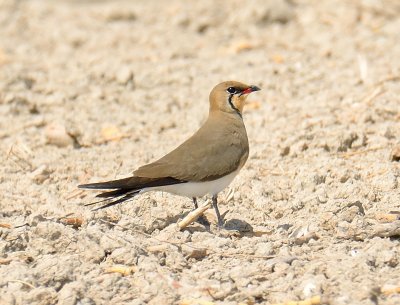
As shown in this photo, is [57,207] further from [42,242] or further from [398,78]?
[398,78]

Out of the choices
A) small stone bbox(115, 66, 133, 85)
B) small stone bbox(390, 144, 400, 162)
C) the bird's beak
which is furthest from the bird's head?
small stone bbox(115, 66, 133, 85)

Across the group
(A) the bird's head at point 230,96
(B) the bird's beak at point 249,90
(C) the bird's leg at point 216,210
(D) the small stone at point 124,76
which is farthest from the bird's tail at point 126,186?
(D) the small stone at point 124,76

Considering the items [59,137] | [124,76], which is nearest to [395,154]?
[59,137]

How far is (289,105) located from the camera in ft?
27.0

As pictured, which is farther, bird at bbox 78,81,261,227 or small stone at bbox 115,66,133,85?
small stone at bbox 115,66,133,85

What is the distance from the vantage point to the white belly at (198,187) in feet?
18.4

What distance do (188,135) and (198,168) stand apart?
2090mm

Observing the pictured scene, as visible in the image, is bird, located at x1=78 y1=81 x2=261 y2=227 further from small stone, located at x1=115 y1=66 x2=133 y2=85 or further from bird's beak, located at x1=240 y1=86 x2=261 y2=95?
small stone, located at x1=115 y1=66 x2=133 y2=85

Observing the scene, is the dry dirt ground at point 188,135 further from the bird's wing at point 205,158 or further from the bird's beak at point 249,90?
the bird's beak at point 249,90

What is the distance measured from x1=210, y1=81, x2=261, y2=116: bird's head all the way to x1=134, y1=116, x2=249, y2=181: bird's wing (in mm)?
271

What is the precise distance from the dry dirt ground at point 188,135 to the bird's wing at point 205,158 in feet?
0.97

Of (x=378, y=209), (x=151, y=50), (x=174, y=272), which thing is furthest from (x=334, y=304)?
(x=151, y=50)

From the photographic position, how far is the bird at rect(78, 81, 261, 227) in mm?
5359

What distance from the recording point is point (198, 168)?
18.6 feet
